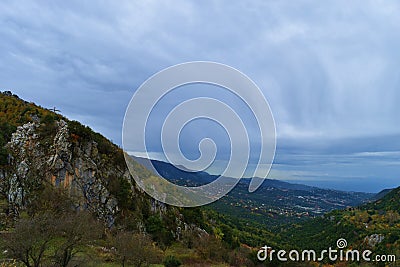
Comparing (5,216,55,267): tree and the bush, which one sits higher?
(5,216,55,267): tree

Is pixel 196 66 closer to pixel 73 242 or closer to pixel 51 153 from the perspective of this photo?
pixel 73 242

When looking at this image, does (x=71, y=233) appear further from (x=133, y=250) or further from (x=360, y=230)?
(x=360, y=230)

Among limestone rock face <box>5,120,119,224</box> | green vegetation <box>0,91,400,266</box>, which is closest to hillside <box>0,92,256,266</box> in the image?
limestone rock face <box>5,120,119,224</box>

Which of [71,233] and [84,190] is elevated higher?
[84,190]

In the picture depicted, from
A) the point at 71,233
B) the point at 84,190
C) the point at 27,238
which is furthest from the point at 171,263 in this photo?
the point at 84,190

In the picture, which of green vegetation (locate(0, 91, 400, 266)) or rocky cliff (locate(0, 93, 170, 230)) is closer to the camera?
green vegetation (locate(0, 91, 400, 266))

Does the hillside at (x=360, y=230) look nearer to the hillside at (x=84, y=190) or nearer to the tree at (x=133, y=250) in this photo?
the hillside at (x=84, y=190)

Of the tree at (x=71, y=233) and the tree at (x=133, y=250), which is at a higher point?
the tree at (x=71, y=233)

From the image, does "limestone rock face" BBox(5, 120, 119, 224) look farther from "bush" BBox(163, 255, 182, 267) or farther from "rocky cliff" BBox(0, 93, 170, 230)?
"bush" BBox(163, 255, 182, 267)

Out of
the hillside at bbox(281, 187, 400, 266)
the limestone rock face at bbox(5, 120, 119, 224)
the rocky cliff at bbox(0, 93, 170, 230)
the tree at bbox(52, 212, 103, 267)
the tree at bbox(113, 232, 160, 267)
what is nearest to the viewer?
the tree at bbox(52, 212, 103, 267)

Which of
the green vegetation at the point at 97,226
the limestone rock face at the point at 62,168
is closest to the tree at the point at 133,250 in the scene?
the green vegetation at the point at 97,226

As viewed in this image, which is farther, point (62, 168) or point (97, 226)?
point (62, 168)

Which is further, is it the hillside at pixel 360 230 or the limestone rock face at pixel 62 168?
the hillside at pixel 360 230

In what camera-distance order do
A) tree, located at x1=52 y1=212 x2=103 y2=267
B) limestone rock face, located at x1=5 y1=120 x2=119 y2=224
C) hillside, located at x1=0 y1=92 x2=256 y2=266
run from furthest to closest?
1. limestone rock face, located at x1=5 y1=120 x2=119 y2=224
2. hillside, located at x1=0 y1=92 x2=256 y2=266
3. tree, located at x1=52 y1=212 x2=103 y2=267
